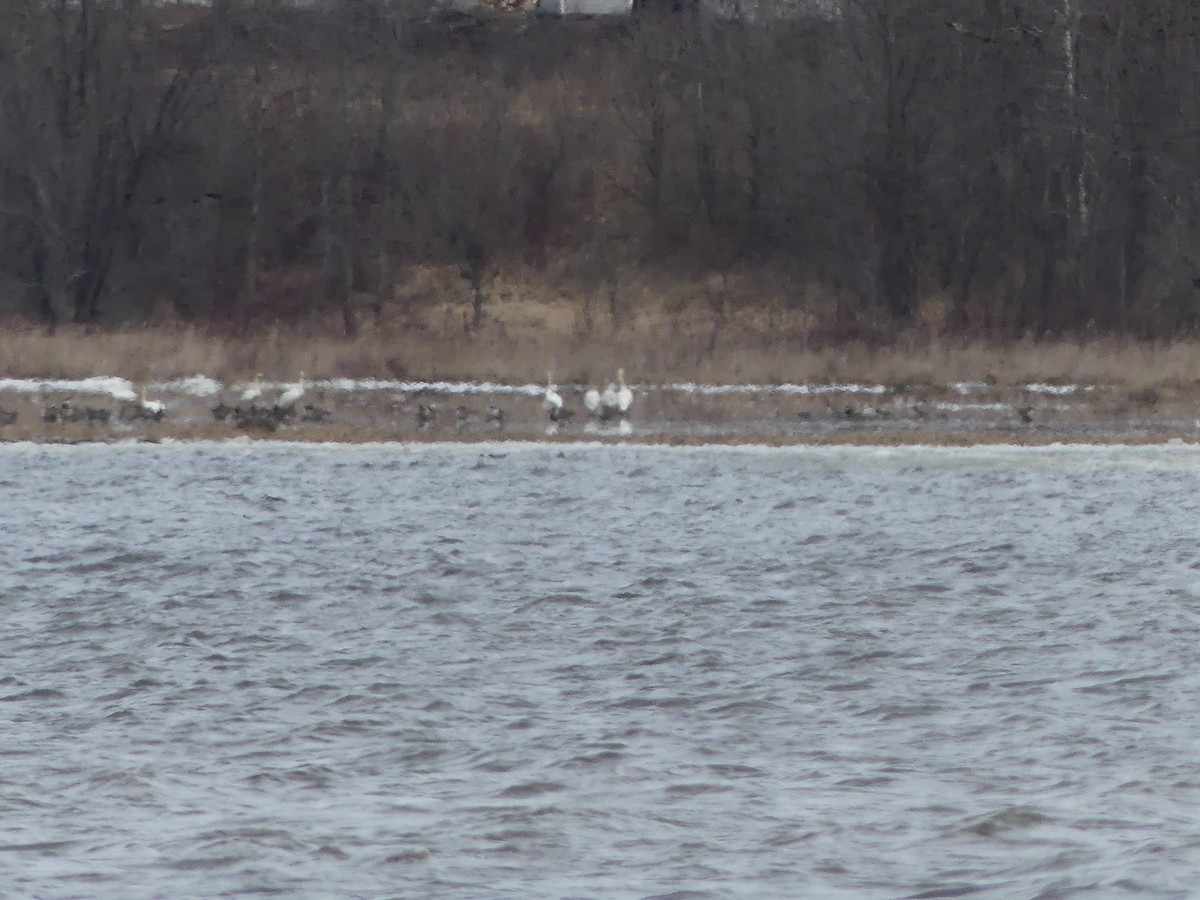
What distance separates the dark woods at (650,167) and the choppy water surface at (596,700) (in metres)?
24.5

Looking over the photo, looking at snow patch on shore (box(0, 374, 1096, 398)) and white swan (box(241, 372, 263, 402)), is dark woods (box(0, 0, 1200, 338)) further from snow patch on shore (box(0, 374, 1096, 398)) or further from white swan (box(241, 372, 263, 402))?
white swan (box(241, 372, 263, 402))

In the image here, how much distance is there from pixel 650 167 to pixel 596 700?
42.8 meters

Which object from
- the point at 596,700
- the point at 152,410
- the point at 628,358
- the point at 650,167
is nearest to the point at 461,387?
the point at 628,358

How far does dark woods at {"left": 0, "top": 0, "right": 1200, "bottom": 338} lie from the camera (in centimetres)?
4397

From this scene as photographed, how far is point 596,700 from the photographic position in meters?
10.4

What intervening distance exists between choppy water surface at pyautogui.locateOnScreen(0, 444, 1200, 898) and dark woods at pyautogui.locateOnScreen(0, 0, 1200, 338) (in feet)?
80.3

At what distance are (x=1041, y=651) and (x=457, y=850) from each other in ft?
17.5

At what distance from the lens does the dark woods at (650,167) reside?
44.0m

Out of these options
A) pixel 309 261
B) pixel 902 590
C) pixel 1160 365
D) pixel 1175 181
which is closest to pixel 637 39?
pixel 309 261

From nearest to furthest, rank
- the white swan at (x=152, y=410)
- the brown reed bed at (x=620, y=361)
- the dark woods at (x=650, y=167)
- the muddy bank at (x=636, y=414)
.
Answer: the muddy bank at (x=636, y=414), the white swan at (x=152, y=410), the brown reed bed at (x=620, y=361), the dark woods at (x=650, y=167)

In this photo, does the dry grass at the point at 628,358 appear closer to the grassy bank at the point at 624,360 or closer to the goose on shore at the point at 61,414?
the grassy bank at the point at 624,360

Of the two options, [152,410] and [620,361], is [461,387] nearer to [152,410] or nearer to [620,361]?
[620,361]

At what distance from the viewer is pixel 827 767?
8891 mm

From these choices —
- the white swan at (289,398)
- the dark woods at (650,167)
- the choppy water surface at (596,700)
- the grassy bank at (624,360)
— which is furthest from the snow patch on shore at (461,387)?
the choppy water surface at (596,700)
